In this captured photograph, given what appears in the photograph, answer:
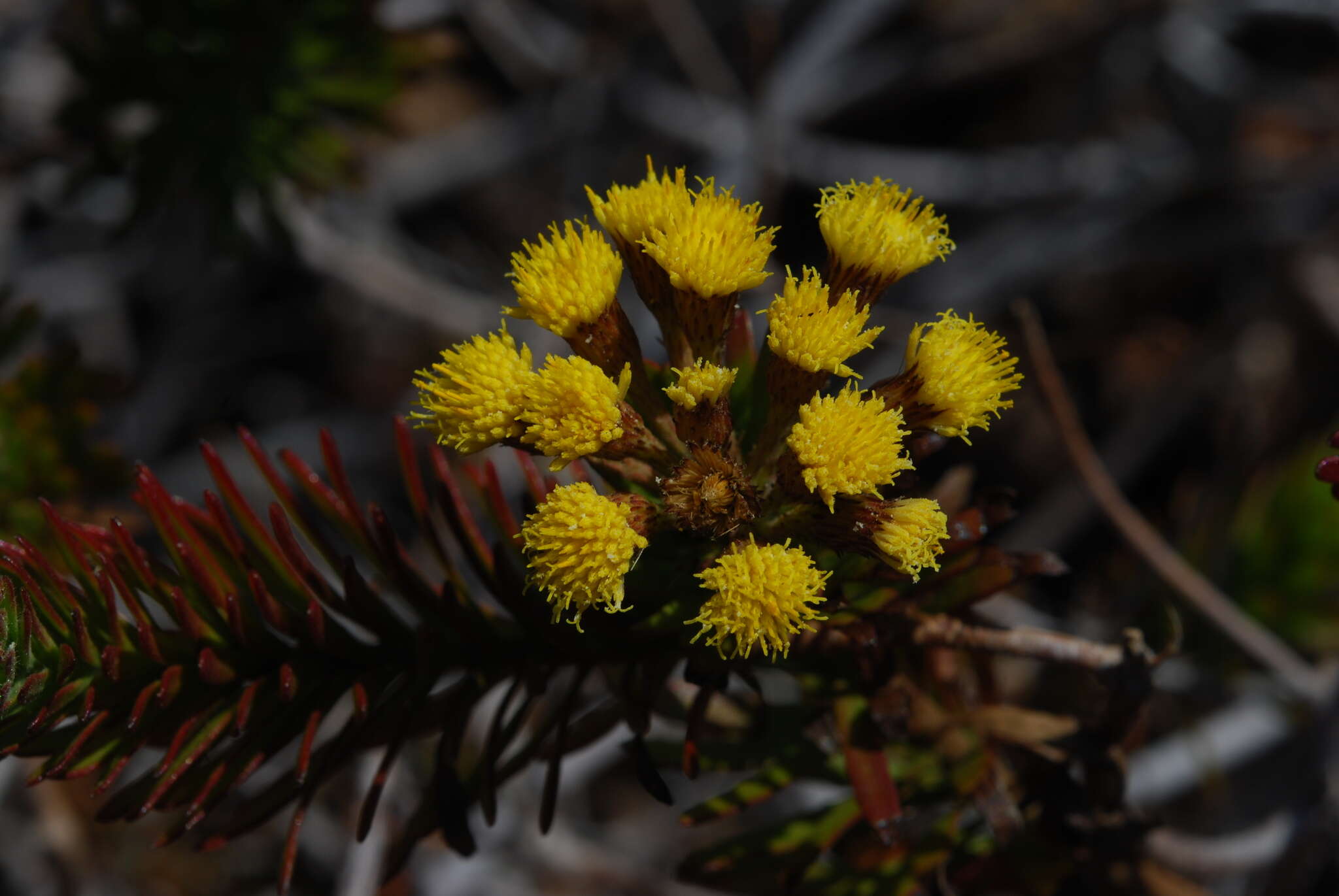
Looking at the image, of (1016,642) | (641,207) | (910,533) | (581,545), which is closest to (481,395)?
(581,545)

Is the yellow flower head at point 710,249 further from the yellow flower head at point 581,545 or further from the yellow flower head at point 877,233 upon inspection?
the yellow flower head at point 581,545

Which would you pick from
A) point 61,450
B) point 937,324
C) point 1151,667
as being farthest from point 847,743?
point 61,450

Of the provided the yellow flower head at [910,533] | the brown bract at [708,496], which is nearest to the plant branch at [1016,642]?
the yellow flower head at [910,533]

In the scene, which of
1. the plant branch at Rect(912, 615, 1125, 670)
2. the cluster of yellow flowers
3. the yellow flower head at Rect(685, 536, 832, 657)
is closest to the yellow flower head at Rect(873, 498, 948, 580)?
the cluster of yellow flowers

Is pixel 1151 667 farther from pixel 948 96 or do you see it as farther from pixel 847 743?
pixel 948 96

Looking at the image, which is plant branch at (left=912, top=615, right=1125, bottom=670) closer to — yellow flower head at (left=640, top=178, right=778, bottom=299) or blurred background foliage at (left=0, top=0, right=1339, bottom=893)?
yellow flower head at (left=640, top=178, right=778, bottom=299)

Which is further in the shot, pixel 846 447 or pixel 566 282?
pixel 566 282

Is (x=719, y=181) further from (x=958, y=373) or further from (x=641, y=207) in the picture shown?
(x=958, y=373)
